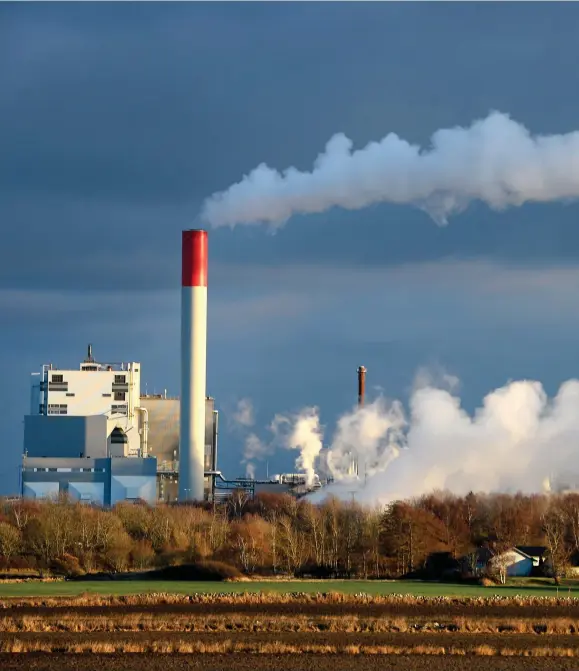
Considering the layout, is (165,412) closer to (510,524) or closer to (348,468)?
(348,468)

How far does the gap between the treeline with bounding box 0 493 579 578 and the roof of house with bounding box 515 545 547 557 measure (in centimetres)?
71

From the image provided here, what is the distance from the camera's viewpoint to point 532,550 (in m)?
77.4

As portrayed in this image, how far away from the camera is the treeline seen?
76.8 meters

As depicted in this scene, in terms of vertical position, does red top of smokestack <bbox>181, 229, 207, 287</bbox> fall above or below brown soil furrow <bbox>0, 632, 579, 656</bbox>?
above

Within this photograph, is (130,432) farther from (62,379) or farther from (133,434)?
(62,379)

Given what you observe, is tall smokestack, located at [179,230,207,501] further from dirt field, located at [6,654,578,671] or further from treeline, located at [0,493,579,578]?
dirt field, located at [6,654,578,671]

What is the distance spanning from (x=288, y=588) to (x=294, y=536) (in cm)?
1741

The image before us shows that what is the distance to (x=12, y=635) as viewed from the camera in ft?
139

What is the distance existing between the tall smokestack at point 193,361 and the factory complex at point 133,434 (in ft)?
0.20

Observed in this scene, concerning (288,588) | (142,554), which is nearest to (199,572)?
(142,554)

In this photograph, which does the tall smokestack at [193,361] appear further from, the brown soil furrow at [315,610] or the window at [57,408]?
the brown soil furrow at [315,610]

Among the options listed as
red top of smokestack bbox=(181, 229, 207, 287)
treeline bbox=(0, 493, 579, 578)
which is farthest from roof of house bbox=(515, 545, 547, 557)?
red top of smokestack bbox=(181, 229, 207, 287)

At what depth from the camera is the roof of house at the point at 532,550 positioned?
7625 centimetres

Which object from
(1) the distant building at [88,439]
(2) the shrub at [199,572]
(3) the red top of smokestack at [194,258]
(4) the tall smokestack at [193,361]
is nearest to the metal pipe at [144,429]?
(1) the distant building at [88,439]
